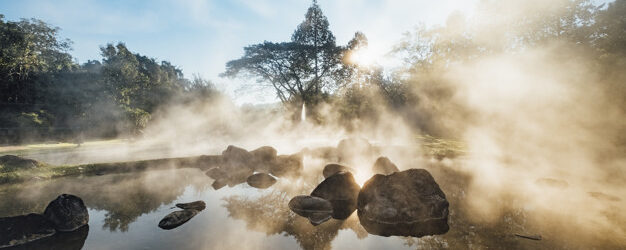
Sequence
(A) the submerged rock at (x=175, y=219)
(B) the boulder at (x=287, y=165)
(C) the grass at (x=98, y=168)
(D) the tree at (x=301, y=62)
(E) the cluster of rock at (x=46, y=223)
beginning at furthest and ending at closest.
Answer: (D) the tree at (x=301, y=62), (B) the boulder at (x=287, y=165), (C) the grass at (x=98, y=168), (A) the submerged rock at (x=175, y=219), (E) the cluster of rock at (x=46, y=223)

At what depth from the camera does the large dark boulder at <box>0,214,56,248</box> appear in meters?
5.12

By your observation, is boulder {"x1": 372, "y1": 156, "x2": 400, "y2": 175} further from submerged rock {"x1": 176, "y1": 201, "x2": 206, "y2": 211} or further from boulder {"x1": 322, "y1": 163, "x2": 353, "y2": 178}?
submerged rock {"x1": 176, "y1": 201, "x2": 206, "y2": 211}

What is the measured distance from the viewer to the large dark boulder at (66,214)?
5.91 metres

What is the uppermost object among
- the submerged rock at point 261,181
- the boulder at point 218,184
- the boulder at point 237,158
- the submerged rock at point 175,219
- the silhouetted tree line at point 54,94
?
the silhouetted tree line at point 54,94

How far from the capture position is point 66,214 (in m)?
6.02

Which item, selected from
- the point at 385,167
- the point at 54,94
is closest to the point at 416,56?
the point at 385,167

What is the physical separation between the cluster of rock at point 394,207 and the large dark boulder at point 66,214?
5.22 metres

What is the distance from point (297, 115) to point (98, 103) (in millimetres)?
20524

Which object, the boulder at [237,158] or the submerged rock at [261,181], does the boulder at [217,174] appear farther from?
the submerged rock at [261,181]

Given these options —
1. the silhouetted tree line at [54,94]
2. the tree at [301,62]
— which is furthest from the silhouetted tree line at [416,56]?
the silhouetted tree line at [54,94]

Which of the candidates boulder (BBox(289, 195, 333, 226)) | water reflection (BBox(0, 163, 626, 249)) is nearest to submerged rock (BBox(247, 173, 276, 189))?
water reflection (BBox(0, 163, 626, 249))

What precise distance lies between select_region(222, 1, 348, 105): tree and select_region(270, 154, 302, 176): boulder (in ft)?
52.9

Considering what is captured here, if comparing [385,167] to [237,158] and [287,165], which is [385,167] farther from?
[237,158]

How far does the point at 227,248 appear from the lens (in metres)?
5.12
